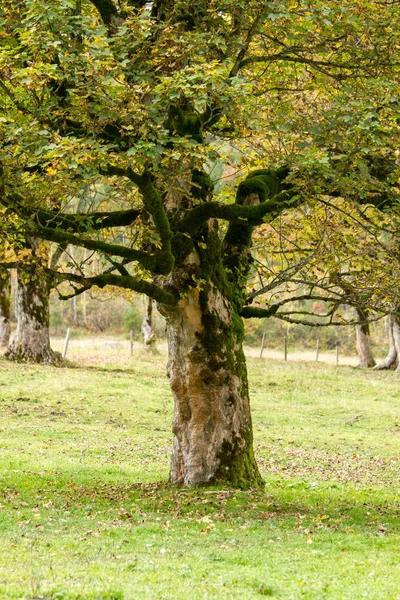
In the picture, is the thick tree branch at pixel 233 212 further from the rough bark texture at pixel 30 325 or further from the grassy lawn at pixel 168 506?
the rough bark texture at pixel 30 325

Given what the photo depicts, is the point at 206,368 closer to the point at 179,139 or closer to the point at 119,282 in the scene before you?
the point at 119,282

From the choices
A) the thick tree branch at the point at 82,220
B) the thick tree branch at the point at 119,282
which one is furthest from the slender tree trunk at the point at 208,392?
the thick tree branch at the point at 82,220

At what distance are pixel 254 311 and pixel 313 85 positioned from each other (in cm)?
478

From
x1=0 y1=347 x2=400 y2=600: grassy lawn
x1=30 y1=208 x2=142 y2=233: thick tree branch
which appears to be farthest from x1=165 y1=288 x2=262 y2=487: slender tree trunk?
x1=30 y1=208 x2=142 y2=233: thick tree branch

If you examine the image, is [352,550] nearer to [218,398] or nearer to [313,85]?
[218,398]

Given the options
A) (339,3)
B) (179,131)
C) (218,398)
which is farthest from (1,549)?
(339,3)

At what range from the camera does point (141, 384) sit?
3058 centimetres

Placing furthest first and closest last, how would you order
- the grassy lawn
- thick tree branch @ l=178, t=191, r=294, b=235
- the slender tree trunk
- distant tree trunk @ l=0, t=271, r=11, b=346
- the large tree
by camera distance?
distant tree trunk @ l=0, t=271, r=11, b=346
the slender tree trunk
thick tree branch @ l=178, t=191, r=294, b=235
the large tree
the grassy lawn

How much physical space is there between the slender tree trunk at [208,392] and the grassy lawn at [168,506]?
0.57m

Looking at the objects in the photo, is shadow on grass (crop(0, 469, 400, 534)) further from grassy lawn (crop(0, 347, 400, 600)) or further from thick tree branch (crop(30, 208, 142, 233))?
thick tree branch (crop(30, 208, 142, 233))

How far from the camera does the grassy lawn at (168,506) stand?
773 centimetres

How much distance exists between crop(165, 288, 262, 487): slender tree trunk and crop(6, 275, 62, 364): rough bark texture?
1956 cm

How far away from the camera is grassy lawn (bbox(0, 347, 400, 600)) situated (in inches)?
305

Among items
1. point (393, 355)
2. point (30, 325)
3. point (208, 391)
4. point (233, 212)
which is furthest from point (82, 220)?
point (393, 355)
